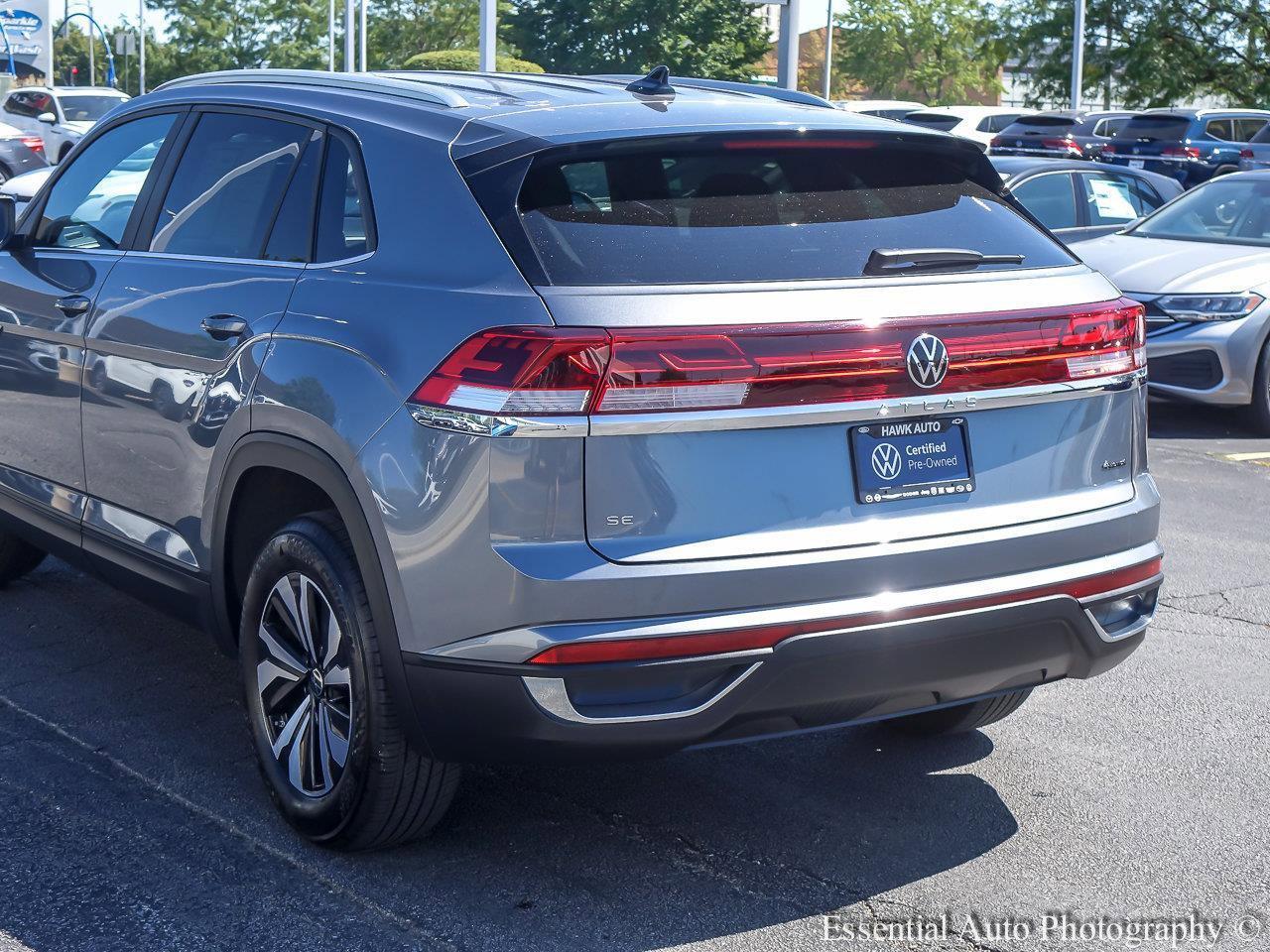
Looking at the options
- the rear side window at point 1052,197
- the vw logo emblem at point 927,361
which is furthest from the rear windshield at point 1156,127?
the vw logo emblem at point 927,361

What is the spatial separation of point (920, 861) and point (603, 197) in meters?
1.69

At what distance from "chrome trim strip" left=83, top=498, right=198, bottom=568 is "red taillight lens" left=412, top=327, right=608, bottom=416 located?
1.36 meters

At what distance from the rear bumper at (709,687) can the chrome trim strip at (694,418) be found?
38 cm

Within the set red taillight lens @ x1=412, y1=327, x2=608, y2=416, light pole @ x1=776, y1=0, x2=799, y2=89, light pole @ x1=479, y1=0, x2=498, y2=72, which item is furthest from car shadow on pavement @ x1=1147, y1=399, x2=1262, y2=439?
light pole @ x1=479, y1=0, x2=498, y2=72

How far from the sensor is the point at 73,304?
185 inches

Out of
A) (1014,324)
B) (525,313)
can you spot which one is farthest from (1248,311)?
(525,313)

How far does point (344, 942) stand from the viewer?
3326 millimetres

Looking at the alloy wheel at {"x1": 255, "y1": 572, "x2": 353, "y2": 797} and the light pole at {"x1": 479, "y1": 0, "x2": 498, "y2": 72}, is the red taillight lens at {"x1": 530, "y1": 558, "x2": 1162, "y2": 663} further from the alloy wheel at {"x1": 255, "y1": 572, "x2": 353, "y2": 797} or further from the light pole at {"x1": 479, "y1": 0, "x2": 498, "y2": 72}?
the light pole at {"x1": 479, "y1": 0, "x2": 498, "y2": 72}

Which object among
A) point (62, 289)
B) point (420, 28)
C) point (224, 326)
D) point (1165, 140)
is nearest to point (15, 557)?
point (62, 289)

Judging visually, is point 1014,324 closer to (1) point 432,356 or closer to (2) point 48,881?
(1) point 432,356

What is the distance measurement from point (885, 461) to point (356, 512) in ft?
3.64

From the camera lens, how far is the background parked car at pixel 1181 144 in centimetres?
2391

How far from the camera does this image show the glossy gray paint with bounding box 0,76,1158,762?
10.3 ft

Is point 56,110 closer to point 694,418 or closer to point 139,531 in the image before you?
point 139,531
